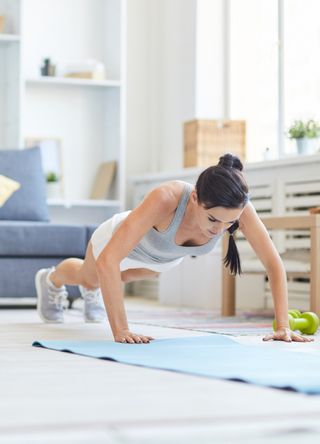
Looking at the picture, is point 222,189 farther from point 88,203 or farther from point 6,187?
point 88,203

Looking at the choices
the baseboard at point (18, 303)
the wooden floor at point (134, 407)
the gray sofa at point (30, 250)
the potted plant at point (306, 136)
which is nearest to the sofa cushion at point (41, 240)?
the gray sofa at point (30, 250)

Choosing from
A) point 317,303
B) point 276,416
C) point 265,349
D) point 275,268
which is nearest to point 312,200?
point 317,303

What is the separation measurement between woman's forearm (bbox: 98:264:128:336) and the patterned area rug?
0.70 meters

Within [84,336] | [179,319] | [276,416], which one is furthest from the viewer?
[179,319]

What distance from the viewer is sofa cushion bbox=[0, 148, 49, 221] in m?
5.84

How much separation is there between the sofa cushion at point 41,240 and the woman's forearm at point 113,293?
7.84 ft

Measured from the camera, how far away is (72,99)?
695 centimetres

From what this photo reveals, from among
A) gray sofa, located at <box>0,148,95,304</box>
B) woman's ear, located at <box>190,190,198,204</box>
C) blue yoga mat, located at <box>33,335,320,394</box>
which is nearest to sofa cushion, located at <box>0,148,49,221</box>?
gray sofa, located at <box>0,148,95,304</box>

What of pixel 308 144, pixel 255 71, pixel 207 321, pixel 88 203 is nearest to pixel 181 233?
pixel 207 321

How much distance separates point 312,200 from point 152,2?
2765 mm

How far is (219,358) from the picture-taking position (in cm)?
259

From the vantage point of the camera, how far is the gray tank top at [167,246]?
10.3 feet

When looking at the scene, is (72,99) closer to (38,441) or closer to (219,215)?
(219,215)

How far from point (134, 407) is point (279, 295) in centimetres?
142
